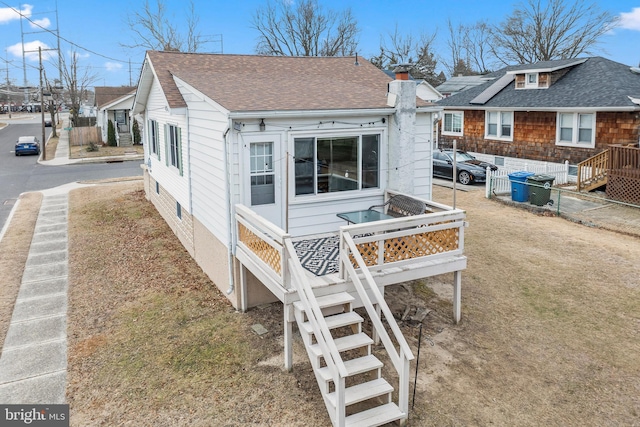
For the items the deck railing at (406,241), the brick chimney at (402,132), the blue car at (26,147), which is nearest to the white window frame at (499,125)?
the brick chimney at (402,132)

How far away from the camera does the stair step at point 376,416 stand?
5.96 m

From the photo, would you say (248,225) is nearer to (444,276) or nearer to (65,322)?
(65,322)

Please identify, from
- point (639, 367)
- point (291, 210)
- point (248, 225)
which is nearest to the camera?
point (639, 367)

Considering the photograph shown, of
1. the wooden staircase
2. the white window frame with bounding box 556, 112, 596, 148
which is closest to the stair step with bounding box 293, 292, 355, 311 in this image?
the wooden staircase

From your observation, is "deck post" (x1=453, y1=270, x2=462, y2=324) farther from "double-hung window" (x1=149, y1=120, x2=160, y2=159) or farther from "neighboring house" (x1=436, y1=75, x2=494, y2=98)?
"neighboring house" (x1=436, y1=75, x2=494, y2=98)

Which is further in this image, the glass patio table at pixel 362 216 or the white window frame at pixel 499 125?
the white window frame at pixel 499 125

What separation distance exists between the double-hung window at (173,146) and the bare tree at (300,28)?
142 feet

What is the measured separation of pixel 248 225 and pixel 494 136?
20259 millimetres

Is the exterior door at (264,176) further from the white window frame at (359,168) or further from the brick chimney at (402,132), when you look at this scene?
the brick chimney at (402,132)

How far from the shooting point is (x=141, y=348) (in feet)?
26.5

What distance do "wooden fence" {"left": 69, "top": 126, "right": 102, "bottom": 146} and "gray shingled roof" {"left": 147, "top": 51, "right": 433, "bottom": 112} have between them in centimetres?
3186

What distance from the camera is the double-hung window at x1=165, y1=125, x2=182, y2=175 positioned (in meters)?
12.3

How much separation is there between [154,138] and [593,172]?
15461 mm

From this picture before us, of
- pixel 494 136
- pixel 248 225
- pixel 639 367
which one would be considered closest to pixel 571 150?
pixel 494 136
